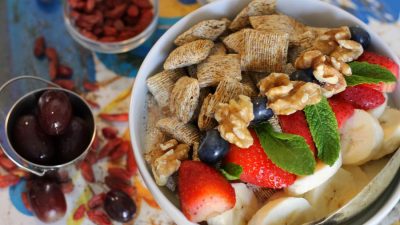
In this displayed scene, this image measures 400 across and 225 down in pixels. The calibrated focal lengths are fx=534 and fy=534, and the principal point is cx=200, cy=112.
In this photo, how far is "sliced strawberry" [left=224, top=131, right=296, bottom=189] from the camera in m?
0.73

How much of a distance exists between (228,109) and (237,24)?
197mm

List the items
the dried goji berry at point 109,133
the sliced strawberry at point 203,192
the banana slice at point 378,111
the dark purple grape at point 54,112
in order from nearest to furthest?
the sliced strawberry at point 203,192 < the banana slice at point 378,111 < the dark purple grape at point 54,112 < the dried goji berry at point 109,133

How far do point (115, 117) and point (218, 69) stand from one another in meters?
0.31

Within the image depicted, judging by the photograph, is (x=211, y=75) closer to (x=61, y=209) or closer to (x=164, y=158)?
(x=164, y=158)

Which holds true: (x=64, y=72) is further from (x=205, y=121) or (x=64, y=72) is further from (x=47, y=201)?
(x=205, y=121)

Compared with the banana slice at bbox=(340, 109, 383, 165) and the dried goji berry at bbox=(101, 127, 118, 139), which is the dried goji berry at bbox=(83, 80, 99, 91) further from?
the banana slice at bbox=(340, 109, 383, 165)

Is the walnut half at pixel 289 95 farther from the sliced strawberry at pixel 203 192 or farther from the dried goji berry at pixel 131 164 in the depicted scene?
the dried goji berry at pixel 131 164

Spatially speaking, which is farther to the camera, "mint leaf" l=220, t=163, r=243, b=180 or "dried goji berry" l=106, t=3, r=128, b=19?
A: "dried goji berry" l=106, t=3, r=128, b=19

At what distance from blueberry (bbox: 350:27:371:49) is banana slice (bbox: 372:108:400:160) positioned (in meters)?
0.12

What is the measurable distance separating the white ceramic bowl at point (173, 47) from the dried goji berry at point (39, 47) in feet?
1.09

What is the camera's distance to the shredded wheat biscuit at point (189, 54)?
31.8 inches

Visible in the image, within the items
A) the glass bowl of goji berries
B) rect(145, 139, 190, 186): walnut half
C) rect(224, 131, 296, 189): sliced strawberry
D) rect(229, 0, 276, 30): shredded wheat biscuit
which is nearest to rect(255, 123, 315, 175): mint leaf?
rect(224, 131, 296, 189): sliced strawberry

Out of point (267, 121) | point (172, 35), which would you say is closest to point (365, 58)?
point (267, 121)

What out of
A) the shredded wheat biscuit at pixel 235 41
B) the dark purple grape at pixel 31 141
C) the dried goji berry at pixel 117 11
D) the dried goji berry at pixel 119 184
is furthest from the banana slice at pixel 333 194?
the dried goji berry at pixel 117 11
